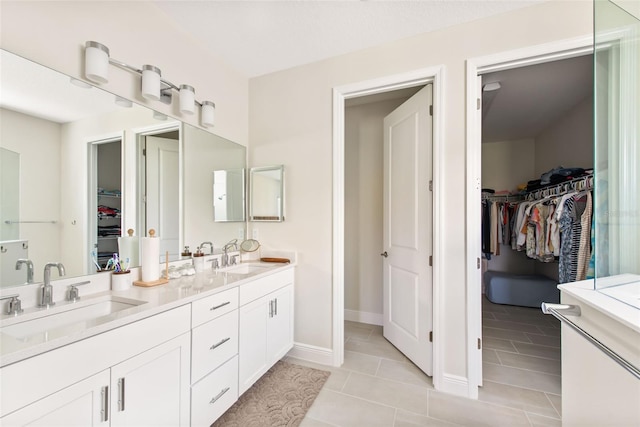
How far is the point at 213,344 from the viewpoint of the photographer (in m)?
1.43

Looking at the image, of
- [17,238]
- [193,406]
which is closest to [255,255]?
[193,406]

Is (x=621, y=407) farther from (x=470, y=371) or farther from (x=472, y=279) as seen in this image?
(x=470, y=371)

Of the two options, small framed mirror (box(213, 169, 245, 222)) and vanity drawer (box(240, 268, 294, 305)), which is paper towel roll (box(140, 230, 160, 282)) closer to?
vanity drawer (box(240, 268, 294, 305))

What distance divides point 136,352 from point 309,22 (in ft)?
7.19

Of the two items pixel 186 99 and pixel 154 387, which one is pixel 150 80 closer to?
pixel 186 99

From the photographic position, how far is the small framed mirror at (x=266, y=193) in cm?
234

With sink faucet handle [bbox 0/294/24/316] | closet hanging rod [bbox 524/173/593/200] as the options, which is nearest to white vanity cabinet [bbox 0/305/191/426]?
sink faucet handle [bbox 0/294/24/316]

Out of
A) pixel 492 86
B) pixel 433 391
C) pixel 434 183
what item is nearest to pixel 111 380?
pixel 433 391

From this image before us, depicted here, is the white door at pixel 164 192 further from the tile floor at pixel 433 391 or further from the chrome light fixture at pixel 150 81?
the tile floor at pixel 433 391

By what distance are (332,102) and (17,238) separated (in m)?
2.08

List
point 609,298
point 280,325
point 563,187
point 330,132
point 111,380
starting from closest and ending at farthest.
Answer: point 609,298 < point 111,380 < point 280,325 < point 330,132 < point 563,187

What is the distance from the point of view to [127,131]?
1542 millimetres

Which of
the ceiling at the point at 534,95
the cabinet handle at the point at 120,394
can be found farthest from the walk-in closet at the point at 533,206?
the cabinet handle at the point at 120,394

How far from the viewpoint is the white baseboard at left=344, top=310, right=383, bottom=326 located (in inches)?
119
